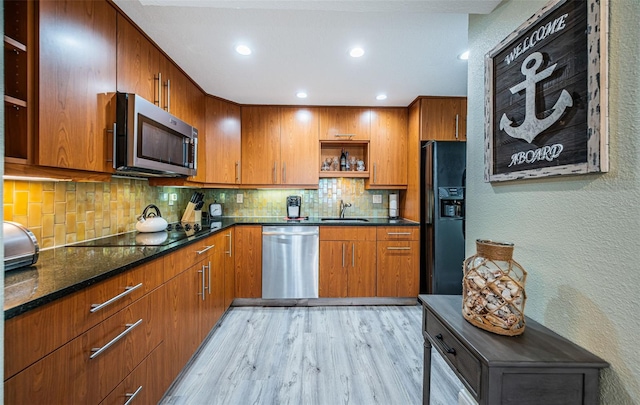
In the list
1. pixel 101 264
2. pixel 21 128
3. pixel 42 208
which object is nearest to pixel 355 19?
pixel 21 128

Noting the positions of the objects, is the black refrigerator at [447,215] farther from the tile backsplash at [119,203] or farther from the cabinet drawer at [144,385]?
the cabinet drawer at [144,385]

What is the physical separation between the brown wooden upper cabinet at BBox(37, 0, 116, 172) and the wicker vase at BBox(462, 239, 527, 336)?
5.68ft

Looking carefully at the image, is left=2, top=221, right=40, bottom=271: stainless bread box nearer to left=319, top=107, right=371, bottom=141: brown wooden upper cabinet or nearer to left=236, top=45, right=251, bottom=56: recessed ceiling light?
left=236, top=45, right=251, bottom=56: recessed ceiling light

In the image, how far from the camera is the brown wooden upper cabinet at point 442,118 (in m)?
2.87

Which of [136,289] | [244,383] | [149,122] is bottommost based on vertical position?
[244,383]

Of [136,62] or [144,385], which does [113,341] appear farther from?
[136,62]

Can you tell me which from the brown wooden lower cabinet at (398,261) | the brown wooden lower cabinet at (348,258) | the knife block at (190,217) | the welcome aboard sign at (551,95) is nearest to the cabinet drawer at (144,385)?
the knife block at (190,217)

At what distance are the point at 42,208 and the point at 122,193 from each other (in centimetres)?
64

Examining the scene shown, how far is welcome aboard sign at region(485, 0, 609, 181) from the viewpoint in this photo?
2.41 ft

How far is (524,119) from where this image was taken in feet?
3.25

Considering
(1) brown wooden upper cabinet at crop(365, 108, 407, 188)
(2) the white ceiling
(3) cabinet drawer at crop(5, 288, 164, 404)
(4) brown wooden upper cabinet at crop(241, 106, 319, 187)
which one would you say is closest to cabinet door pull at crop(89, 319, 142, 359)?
(3) cabinet drawer at crop(5, 288, 164, 404)

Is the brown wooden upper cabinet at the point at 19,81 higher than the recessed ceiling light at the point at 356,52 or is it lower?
lower

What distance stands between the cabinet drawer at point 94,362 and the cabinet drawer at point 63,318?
1.2 inches

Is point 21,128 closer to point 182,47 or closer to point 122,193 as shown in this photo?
point 122,193
